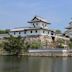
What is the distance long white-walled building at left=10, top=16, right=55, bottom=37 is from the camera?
69062 mm

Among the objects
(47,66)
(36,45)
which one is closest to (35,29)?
(36,45)

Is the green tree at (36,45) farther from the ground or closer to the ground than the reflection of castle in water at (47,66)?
farther from the ground

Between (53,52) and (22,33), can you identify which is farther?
(22,33)

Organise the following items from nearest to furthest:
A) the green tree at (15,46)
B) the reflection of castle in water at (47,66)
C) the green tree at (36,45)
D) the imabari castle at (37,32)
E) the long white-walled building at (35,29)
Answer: the reflection of castle in water at (47,66) < the green tree at (15,46) < the green tree at (36,45) < the imabari castle at (37,32) < the long white-walled building at (35,29)

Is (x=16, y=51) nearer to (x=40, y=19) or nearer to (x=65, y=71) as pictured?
(x=40, y=19)

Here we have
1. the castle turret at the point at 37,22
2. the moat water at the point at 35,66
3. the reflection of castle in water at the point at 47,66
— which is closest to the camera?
the moat water at the point at 35,66

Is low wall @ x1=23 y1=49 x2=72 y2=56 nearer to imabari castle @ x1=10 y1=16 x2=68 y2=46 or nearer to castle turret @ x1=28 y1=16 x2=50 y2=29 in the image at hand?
imabari castle @ x1=10 y1=16 x2=68 y2=46

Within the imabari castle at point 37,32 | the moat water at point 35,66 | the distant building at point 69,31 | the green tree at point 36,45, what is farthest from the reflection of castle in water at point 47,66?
the distant building at point 69,31

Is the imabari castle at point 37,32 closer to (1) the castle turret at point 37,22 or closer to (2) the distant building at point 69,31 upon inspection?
(1) the castle turret at point 37,22

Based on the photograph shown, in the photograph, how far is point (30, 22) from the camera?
237 feet

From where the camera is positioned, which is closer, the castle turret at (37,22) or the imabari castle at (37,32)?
the imabari castle at (37,32)

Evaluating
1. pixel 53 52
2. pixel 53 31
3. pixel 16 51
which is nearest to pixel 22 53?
pixel 16 51

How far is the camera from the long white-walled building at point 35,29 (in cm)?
6906

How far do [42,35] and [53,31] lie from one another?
490cm
